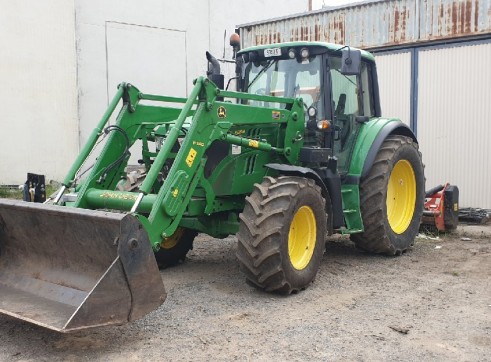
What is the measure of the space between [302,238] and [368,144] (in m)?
1.63

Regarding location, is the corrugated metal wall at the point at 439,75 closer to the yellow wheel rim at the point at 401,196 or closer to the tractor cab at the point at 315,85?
the yellow wheel rim at the point at 401,196

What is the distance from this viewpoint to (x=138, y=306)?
13.4 feet

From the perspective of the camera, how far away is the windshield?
6332 millimetres

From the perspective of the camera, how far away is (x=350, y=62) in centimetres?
581

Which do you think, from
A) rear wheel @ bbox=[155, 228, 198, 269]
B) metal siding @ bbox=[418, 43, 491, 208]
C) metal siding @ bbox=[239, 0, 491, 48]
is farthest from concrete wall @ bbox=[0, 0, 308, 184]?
rear wheel @ bbox=[155, 228, 198, 269]

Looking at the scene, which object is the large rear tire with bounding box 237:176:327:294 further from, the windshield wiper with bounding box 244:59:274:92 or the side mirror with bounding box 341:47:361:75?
the windshield wiper with bounding box 244:59:274:92

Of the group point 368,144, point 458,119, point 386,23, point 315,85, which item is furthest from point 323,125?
point 386,23

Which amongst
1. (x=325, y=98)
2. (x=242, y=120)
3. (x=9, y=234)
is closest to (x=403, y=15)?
(x=325, y=98)

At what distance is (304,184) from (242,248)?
853 millimetres

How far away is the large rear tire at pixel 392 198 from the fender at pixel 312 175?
1.96ft

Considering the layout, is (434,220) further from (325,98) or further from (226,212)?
(226,212)

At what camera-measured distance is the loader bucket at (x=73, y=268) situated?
3.95 m

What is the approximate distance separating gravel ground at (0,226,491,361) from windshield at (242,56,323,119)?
188cm

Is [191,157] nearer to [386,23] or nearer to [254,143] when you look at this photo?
[254,143]
